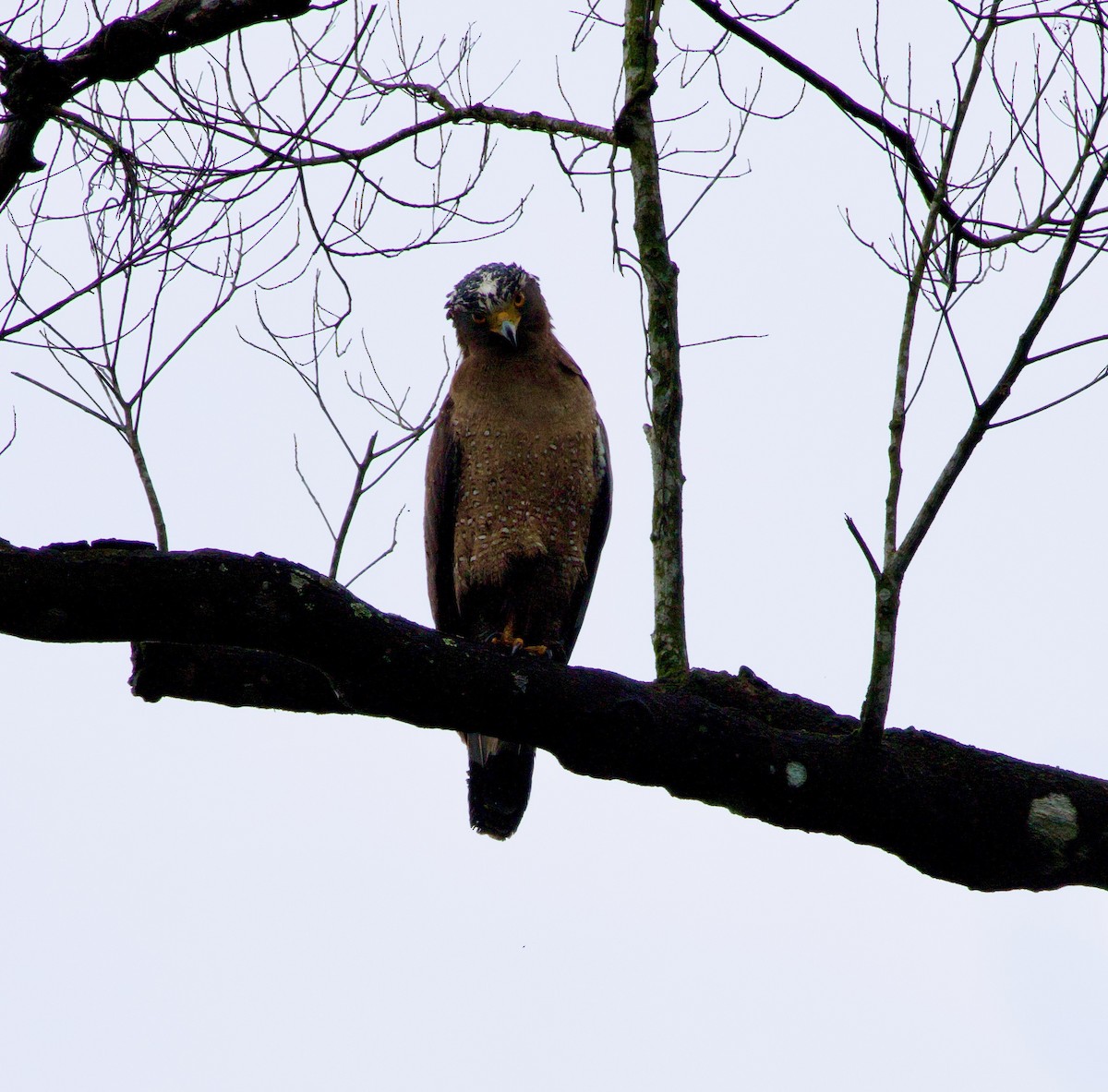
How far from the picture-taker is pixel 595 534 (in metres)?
5.26

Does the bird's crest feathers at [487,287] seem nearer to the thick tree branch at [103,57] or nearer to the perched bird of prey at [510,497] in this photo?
the perched bird of prey at [510,497]

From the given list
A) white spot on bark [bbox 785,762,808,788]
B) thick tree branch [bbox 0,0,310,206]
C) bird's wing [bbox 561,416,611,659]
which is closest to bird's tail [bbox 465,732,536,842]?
bird's wing [bbox 561,416,611,659]

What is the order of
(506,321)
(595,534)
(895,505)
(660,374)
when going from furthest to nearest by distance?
(595,534) < (506,321) < (660,374) < (895,505)

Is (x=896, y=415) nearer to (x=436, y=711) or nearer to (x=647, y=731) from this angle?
(x=647, y=731)

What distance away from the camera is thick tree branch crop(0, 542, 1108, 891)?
2.60 m

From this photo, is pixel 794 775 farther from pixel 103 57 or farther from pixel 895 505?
pixel 103 57

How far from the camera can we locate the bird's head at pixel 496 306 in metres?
5.08

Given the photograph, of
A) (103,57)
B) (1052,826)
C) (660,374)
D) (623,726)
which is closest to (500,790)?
(660,374)

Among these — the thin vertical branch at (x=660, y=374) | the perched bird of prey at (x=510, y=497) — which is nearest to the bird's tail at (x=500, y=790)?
the perched bird of prey at (x=510, y=497)

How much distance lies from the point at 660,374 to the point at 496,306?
1.42m

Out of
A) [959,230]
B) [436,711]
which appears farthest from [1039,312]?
[436,711]

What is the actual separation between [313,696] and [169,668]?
38 cm

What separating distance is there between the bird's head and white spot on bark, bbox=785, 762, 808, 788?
8.21 feet

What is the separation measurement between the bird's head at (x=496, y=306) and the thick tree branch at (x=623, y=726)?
7.37 ft
